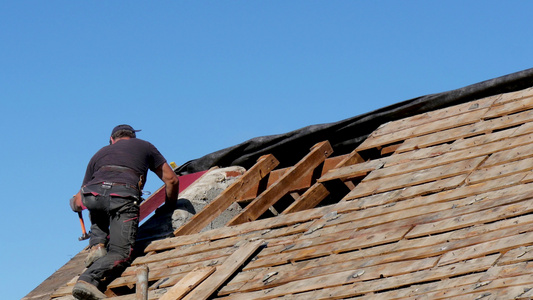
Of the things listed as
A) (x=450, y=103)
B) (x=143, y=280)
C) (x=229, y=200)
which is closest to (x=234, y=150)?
(x=229, y=200)

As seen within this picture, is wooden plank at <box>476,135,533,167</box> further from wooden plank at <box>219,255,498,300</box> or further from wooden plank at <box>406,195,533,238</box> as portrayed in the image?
wooden plank at <box>219,255,498,300</box>

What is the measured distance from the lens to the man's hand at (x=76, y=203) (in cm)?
730

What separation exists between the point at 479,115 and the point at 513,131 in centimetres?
55

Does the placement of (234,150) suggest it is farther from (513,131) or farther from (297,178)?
(513,131)

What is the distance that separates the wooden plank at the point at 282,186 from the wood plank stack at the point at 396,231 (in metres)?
0.01

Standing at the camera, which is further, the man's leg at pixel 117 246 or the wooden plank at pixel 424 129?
the wooden plank at pixel 424 129

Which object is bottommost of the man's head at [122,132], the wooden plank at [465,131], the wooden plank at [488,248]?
the wooden plank at [488,248]

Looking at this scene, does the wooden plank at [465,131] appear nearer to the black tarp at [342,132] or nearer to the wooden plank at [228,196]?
the black tarp at [342,132]

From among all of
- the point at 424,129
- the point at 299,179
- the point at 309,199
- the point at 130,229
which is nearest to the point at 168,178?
the point at 130,229

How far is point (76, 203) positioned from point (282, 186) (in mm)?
1957

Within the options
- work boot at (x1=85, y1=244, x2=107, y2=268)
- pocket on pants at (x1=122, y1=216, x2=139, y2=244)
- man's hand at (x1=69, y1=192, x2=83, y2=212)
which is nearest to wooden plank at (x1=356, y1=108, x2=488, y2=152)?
pocket on pants at (x1=122, y1=216, x2=139, y2=244)

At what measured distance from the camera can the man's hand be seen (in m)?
7.30

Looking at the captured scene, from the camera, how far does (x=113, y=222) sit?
6.61 metres

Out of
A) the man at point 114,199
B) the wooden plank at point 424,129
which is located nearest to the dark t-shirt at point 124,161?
the man at point 114,199
